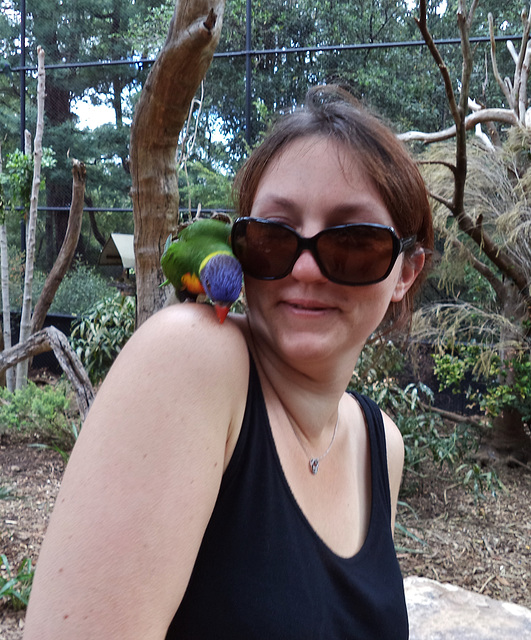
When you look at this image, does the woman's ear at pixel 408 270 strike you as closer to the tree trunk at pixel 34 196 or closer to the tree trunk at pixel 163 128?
the tree trunk at pixel 163 128

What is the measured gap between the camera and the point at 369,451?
0.91 meters

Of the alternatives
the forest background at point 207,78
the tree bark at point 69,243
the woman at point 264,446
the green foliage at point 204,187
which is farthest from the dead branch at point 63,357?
the green foliage at point 204,187

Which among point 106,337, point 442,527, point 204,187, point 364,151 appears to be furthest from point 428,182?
point 204,187

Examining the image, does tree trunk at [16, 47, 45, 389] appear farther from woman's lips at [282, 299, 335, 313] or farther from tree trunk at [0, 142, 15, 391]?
woman's lips at [282, 299, 335, 313]

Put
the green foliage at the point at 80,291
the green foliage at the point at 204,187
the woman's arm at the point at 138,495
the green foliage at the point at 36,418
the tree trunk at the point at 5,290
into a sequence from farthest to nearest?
the green foliage at the point at 80,291 < the green foliage at the point at 204,187 < the tree trunk at the point at 5,290 < the green foliage at the point at 36,418 < the woman's arm at the point at 138,495

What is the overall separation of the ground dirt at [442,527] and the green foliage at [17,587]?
29mm

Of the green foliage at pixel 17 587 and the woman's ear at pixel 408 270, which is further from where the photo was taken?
the green foliage at pixel 17 587

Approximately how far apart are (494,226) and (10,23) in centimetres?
599

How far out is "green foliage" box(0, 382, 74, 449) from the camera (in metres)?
3.25

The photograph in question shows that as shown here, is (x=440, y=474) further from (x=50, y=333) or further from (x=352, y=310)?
(x=352, y=310)

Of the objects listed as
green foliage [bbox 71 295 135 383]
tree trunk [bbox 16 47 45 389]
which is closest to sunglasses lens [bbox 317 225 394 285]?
green foliage [bbox 71 295 135 383]

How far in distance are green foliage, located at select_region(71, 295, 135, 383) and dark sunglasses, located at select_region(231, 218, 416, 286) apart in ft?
8.51

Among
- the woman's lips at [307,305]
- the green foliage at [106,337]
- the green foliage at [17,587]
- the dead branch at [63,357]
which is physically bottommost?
the green foliage at [17,587]

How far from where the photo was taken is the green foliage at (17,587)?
175 centimetres
